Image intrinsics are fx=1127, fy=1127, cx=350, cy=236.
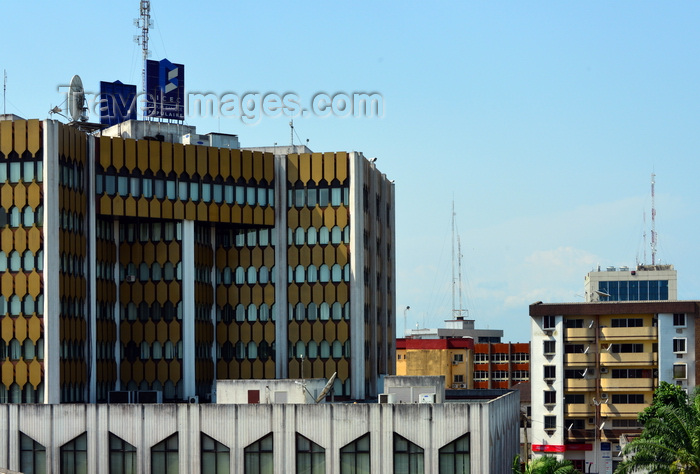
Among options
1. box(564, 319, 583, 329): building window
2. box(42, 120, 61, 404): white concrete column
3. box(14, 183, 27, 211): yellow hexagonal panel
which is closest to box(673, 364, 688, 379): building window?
box(564, 319, 583, 329): building window

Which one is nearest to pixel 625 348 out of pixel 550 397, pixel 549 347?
pixel 549 347

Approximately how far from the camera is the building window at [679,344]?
401 feet

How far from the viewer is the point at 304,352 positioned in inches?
4488

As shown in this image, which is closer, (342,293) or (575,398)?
(342,293)

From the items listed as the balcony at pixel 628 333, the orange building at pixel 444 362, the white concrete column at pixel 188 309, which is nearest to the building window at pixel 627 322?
the balcony at pixel 628 333

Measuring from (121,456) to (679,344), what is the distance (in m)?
68.8

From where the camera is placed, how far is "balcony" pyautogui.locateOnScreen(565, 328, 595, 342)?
125 m

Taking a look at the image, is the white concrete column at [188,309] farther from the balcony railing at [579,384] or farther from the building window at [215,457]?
the balcony railing at [579,384]

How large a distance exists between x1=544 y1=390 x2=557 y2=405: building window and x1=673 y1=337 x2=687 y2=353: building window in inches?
550

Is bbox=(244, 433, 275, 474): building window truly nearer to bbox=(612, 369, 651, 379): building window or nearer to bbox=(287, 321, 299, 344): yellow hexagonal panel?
bbox=(287, 321, 299, 344): yellow hexagonal panel

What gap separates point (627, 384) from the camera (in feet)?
406

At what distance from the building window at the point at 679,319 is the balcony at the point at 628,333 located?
93.0 inches

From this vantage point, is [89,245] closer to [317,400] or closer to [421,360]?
[317,400]

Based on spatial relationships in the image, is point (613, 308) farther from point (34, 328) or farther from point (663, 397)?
point (34, 328)
